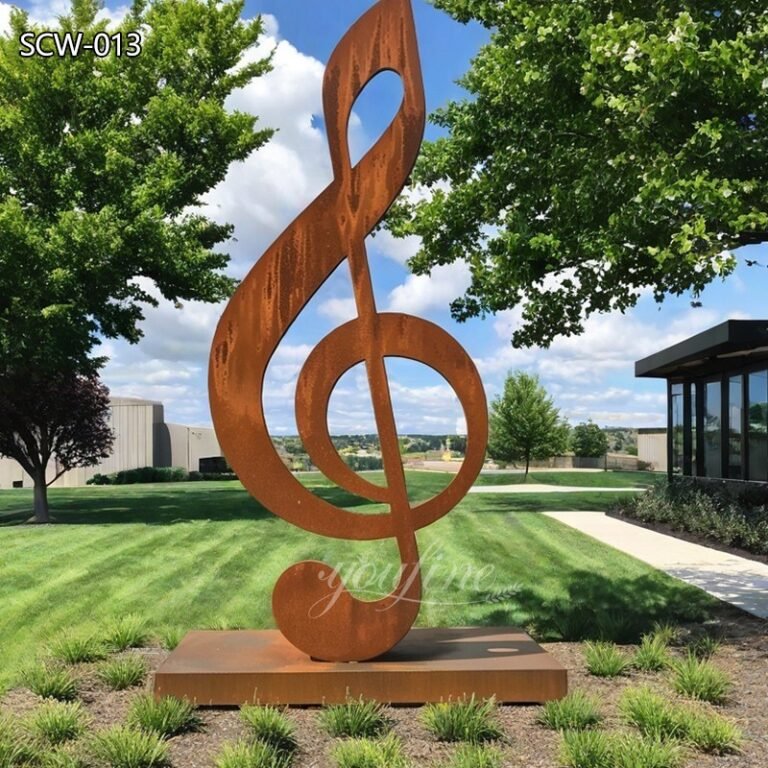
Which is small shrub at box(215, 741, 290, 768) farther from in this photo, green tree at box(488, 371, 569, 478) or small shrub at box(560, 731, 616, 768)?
green tree at box(488, 371, 569, 478)

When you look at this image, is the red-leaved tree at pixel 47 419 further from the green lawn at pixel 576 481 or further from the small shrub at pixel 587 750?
the small shrub at pixel 587 750

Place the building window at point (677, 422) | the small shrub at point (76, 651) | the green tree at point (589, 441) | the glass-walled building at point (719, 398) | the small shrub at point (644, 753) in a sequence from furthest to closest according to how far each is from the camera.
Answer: the green tree at point (589, 441)
the building window at point (677, 422)
the glass-walled building at point (719, 398)
the small shrub at point (76, 651)
the small shrub at point (644, 753)

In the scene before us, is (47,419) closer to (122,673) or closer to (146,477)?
(122,673)

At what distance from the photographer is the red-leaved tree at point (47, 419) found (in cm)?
1706

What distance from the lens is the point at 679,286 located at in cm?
1005

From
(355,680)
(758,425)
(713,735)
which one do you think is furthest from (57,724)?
(758,425)

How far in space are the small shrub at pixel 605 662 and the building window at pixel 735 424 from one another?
524 inches

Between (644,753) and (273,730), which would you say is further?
(273,730)

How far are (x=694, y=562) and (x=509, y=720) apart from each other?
298 inches

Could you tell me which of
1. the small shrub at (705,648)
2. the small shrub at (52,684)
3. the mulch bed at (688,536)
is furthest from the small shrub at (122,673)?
the mulch bed at (688,536)

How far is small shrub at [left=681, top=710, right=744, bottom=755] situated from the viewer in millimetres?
4844

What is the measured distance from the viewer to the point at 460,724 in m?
5.04

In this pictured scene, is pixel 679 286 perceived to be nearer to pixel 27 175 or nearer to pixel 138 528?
pixel 138 528

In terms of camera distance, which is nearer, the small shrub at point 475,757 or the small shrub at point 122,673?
the small shrub at point 475,757
